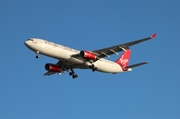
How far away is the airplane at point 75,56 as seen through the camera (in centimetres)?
5466

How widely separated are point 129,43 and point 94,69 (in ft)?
→ 27.0

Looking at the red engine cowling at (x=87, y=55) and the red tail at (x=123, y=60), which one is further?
the red tail at (x=123, y=60)

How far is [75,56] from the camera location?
56719mm

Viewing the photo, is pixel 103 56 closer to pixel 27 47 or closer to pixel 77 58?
pixel 77 58

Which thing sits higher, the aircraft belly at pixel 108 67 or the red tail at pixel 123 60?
the red tail at pixel 123 60

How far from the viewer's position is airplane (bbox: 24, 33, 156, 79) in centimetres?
5466

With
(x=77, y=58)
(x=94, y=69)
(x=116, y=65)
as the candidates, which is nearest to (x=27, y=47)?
(x=77, y=58)

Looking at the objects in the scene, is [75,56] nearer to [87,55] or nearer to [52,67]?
[87,55]

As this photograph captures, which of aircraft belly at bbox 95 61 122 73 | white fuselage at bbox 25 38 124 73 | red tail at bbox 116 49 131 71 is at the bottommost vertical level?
white fuselage at bbox 25 38 124 73

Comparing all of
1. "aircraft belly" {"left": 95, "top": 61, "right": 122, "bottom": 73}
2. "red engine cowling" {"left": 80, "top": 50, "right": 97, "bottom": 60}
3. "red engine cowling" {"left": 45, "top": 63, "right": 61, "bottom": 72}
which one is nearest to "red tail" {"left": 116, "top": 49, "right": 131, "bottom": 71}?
"aircraft belly" {"left": 95, "top": 61, "right": 122, "bottom": 73}

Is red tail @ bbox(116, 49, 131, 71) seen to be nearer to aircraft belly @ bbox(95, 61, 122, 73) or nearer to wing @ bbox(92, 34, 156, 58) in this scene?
aircraft belly @ bbox(95, 61, 122, 73)

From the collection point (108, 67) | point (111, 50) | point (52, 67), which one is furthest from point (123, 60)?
point (52, 67)

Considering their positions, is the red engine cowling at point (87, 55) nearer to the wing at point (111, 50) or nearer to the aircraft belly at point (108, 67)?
the wing at point (111, 50)

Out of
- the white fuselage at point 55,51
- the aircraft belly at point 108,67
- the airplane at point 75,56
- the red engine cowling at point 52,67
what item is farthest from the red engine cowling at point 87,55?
the red engine cowling at point 52,67
